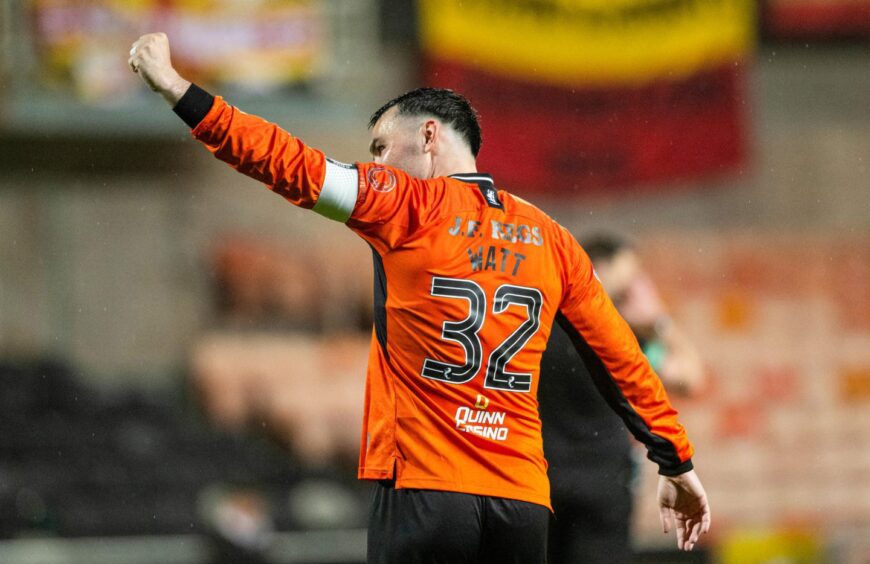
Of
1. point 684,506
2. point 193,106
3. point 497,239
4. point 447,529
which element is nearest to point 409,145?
point 497,239

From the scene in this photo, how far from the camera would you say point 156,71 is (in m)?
2.73

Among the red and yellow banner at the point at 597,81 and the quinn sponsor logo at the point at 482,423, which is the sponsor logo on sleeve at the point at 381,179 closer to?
the quinn sponsor logo at the point at 482,423

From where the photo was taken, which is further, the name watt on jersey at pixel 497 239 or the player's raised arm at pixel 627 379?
the player's raised arm at pixel 627 379

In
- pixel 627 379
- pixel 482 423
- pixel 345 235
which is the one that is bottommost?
pixel 482 423

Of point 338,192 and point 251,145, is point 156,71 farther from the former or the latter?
point 338,192

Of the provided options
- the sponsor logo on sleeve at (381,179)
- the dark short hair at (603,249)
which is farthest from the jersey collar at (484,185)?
the dark short hair at (603,249)

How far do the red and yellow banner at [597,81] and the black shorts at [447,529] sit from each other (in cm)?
799

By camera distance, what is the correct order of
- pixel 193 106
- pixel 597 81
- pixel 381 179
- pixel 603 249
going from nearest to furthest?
pixel 193 106, pixel 381 179, pixel 603 249, pixel 597 81

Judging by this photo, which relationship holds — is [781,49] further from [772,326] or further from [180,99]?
[180,99]

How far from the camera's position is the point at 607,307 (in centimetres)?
322

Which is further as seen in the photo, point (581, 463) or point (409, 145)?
point (581, 463)

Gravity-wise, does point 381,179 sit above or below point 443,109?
below

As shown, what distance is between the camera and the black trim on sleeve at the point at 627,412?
127 inches

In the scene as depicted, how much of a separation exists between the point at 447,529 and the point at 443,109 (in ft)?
3.20
